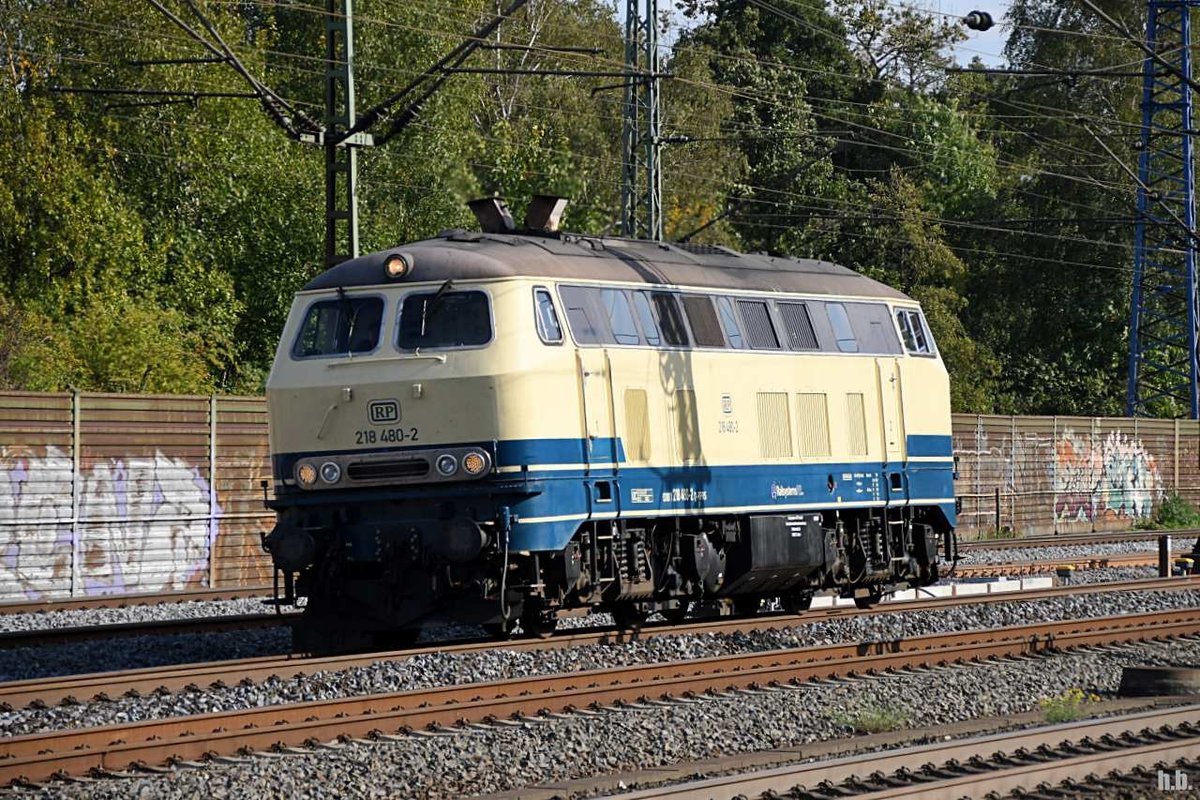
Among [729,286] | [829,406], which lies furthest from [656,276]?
[829,406]

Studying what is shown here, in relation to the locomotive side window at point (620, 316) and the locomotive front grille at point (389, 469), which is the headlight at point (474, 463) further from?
the locomotive side window at point (620, 316)

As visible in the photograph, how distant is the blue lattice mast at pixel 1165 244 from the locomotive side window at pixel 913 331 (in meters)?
12.8

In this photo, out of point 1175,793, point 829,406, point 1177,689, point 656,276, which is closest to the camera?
point 1175,793

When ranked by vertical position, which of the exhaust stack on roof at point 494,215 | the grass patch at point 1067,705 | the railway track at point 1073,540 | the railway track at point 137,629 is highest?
the exhaust stack on roof at point 494,215

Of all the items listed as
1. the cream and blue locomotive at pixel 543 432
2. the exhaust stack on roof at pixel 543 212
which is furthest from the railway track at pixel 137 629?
the exhaust stack on roof at pixel 543 212

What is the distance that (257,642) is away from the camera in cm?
1661

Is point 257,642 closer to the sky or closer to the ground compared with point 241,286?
closer to the ground

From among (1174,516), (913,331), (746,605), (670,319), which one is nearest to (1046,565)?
(913,331)

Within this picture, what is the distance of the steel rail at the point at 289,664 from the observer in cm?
1245

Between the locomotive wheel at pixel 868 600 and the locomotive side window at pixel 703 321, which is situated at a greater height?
the locomotive side window at pixel 703 321

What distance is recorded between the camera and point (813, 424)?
18125 millimetres

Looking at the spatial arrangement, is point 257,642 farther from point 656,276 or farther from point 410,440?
point 656,276

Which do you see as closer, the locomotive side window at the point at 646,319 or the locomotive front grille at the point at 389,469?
the locomotive front grille at the point at 389,469

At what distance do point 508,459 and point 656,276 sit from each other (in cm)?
291
